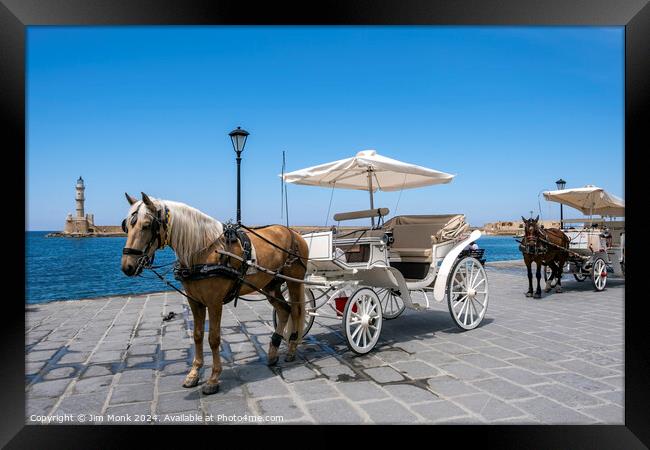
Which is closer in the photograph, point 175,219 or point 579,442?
point 579,442

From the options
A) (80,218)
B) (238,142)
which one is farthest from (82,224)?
(238,142)

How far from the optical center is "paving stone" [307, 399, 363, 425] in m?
2.99

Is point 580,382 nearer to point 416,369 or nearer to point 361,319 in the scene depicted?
point 416,369

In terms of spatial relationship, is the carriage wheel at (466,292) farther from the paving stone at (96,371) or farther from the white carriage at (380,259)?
the paving stone at (96,371)

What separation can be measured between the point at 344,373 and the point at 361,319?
774mm

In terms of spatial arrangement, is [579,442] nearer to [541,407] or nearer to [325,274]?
[541,407]

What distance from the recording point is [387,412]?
3.08 m

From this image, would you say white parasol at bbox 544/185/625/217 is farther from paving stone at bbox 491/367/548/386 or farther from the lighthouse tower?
the lighthouse tower

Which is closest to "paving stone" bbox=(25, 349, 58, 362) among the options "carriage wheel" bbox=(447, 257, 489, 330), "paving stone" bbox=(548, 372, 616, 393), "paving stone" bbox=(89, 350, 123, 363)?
"paving stone" bbox=(89, 350, 123, 363)

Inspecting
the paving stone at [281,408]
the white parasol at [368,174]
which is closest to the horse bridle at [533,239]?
the white parasol at [368,174]

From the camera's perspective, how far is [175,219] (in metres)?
3.43

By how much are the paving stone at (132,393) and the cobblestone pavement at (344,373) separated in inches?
0.7

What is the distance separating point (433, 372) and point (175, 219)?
2.83 meters
